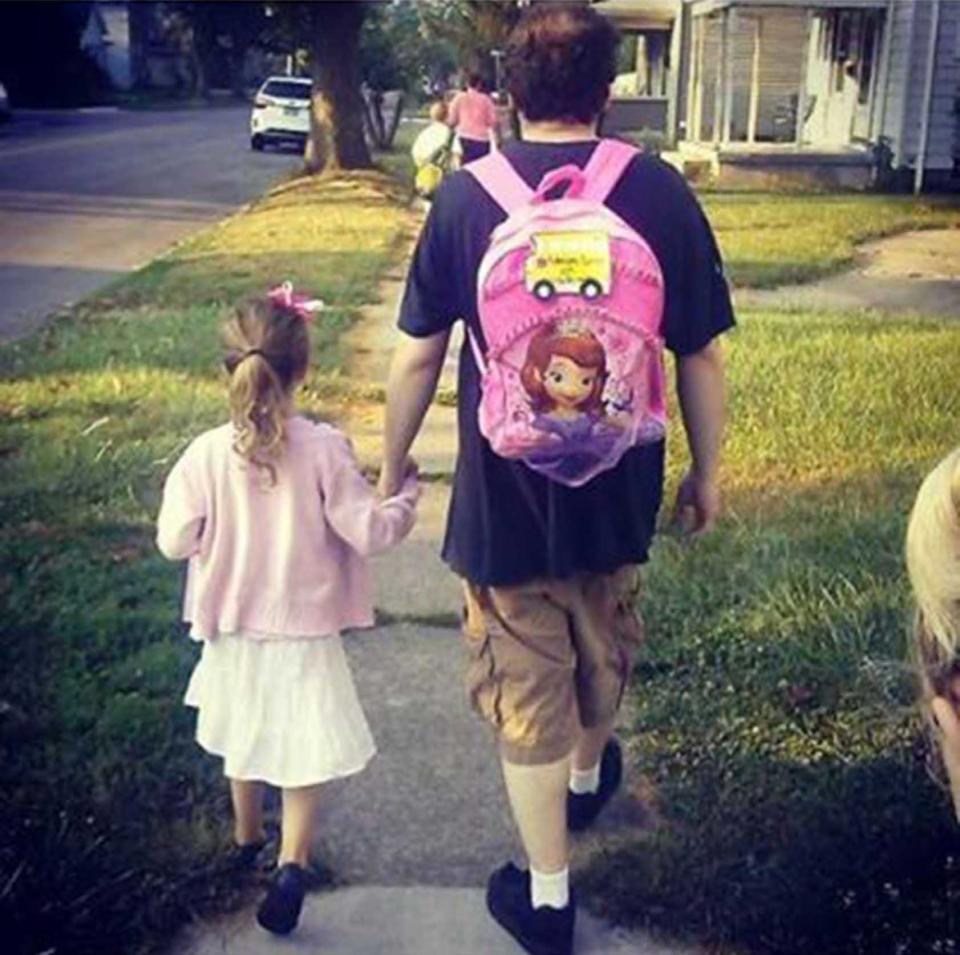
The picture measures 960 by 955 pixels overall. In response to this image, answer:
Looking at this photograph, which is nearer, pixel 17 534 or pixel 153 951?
pixel 153 951

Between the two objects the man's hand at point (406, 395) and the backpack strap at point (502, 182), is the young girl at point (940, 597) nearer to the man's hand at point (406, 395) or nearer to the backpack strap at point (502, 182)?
the backpack strap at point (502, 182)

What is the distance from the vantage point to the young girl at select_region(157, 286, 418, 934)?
129 inches

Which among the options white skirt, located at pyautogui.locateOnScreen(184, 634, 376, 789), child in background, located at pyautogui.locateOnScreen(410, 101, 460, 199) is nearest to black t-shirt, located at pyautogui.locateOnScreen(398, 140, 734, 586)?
white skirt, located at pyautogui.locateOnScreen(184, 634, 376, 789)

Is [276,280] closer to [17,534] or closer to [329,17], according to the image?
[17,534]

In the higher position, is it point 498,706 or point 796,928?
point 498,706

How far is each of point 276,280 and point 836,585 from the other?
27.2 ft

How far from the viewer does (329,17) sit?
24.8 meters

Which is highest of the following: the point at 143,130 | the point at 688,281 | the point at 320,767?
the point at 688,281

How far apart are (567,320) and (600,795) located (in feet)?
4.54

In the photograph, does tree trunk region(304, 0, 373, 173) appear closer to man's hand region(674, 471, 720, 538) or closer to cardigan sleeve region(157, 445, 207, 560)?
man's hand region(674, 471, 720, 538)

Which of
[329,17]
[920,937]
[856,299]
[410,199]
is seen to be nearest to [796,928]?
[920,937]

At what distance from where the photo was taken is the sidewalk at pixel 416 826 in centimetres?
336

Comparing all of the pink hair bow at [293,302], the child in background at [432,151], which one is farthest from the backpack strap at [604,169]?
the child in background at [432,151]

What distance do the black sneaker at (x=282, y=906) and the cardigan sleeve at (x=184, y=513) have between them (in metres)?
0.73
